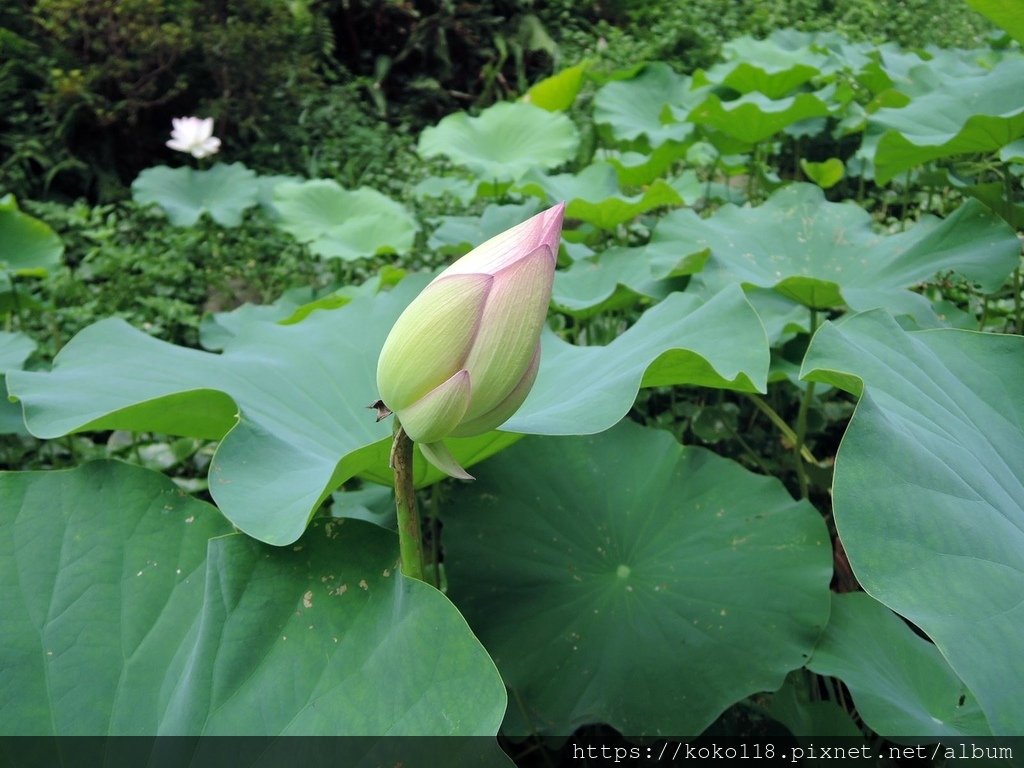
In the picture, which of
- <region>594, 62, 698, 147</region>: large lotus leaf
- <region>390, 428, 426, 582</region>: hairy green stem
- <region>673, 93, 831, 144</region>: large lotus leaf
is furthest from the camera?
<region>594, 62, 698, 147</region>: large lotus leaf

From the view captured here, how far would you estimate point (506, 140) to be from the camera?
2.83 meters

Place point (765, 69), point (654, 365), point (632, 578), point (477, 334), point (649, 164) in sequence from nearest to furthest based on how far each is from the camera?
1. point (477, 334)
2. point (654, 365)
3. point (632, 578)
4. point (649, 164)
5. point (765, 69)

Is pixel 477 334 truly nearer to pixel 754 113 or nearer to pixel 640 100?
pixel 754 113

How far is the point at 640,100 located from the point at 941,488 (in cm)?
244

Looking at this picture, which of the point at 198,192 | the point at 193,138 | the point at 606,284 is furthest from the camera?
the point at 198,192

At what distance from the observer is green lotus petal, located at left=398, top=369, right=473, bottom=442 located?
2.04 ft

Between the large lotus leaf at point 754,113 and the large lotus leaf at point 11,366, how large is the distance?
159 centimetres

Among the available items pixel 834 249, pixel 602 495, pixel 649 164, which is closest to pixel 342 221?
pixel 649 164

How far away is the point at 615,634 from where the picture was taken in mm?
1025

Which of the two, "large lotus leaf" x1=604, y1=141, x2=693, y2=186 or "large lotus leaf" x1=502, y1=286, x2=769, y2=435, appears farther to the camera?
"large lotus leaf" x1=604, y1=141, x2=693, y2=186

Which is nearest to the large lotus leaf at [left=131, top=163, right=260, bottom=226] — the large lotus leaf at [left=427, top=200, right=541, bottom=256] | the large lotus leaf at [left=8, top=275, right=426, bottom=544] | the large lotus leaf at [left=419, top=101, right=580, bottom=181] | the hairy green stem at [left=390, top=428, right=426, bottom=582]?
the large lotus leaf at [left=419, top=101, right=580, bottom=181]

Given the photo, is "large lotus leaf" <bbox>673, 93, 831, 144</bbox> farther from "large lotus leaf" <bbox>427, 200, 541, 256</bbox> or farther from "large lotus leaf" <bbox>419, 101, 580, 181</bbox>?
"large lotus leaf" <bbox>419, 101, 580, 181</bbox>

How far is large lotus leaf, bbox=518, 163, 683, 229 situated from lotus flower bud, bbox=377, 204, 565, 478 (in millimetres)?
1277

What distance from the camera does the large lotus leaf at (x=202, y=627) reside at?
66 centimetres
